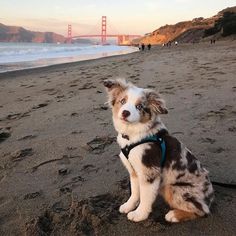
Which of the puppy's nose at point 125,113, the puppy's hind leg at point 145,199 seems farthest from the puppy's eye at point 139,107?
the puppy's hind leg at point 145,199

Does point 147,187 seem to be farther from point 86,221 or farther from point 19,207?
point 19,207

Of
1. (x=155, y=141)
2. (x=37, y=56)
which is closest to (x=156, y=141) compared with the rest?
(x=155, y=141)

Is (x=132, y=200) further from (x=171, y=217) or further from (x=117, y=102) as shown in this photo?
(x=117, y=102)

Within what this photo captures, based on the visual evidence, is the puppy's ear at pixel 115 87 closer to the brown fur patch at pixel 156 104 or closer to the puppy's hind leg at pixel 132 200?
the brown fur patch at pixel 156 104

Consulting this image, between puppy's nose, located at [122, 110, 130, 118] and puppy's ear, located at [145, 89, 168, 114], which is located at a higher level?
puppy's ear, located at [145, 89, 168, 114]

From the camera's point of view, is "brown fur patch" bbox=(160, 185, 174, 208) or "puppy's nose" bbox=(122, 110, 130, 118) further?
"brown fur patch" bbox=(160, 185, 174, 208)

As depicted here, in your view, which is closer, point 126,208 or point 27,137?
point 126,208

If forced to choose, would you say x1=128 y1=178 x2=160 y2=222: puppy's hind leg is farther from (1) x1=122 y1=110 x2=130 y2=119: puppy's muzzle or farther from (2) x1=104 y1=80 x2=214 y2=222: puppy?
(1) x1=122 y1=110 x2=130 y2=119: puppy's muzzle

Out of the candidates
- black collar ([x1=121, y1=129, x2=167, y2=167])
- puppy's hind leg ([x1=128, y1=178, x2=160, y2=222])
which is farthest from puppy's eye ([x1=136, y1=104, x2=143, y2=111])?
puppy's hind leg ([x1=128, y1=178, x2=160, y2=222])
